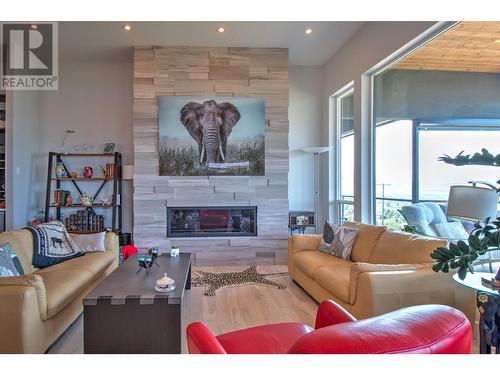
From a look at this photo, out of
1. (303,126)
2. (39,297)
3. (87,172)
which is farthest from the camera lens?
(303,126)

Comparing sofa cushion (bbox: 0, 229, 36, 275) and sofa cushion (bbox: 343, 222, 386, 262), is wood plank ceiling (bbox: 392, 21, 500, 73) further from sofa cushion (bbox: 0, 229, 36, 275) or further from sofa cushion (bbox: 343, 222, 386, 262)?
sofa cushion (bbox: 0, 229, 36, 275)

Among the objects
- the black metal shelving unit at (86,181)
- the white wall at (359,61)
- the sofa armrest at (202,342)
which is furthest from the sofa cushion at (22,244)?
the white wall at (359,61)

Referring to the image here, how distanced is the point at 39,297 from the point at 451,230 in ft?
11.9

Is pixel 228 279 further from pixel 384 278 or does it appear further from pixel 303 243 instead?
pixel 384 278

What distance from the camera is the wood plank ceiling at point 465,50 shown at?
2.91 m

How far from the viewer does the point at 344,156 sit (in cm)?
555

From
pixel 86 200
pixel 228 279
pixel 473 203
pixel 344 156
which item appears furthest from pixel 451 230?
pixel 86 200

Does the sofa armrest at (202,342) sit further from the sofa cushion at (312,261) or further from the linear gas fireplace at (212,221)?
the linear gas fireplace at (212,221)

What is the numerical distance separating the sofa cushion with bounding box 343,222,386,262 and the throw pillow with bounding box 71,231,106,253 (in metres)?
2.90

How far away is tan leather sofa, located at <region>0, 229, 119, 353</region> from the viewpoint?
1987mm

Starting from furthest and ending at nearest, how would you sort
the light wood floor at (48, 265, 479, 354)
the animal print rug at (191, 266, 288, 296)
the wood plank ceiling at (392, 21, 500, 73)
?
the animal print rug at (191, 266, 288, 296)
the wood plank ceiling at (392, 21, 500, 73)
the light wood floor at (48, 265, 479, 354)

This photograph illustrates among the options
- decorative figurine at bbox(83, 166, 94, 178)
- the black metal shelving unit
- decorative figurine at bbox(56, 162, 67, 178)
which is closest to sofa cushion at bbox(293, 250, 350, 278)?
the black metal shelving unit
